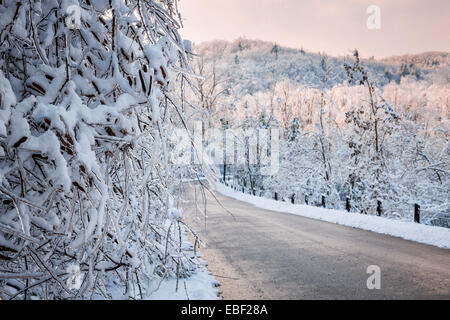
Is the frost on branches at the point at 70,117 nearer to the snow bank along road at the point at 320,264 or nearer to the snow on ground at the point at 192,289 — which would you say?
the snow bank along road at the point at 320,264

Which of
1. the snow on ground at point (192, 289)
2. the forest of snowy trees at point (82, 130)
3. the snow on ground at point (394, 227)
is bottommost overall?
the snow on ground at point (394, 227)

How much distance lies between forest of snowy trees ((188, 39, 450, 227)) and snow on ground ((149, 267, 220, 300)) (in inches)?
108

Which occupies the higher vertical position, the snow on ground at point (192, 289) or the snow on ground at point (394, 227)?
the snow on ground at point (192, 289)

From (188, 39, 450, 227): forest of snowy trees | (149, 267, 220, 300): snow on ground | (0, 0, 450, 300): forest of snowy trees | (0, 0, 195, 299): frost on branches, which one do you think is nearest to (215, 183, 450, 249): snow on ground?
(188, 39, 450, 227): forest of snowy trees

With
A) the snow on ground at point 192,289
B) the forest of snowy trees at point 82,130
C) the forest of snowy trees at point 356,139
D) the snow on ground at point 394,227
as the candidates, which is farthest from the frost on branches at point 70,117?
the snow on ground at point 394,227

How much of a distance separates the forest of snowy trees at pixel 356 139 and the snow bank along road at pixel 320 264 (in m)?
3.33

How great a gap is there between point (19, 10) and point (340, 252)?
6.88m

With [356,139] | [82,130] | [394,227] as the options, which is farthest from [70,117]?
[356,139]

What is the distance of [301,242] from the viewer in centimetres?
746

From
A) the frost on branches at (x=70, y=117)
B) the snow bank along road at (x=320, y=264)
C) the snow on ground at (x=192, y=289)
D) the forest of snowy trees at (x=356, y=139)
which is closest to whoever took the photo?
the frost on branches at (x=70, y=117)

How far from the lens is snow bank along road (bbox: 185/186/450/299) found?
14.4 ft

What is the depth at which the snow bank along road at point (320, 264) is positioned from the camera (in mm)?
4387

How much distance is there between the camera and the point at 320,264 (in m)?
5.67
